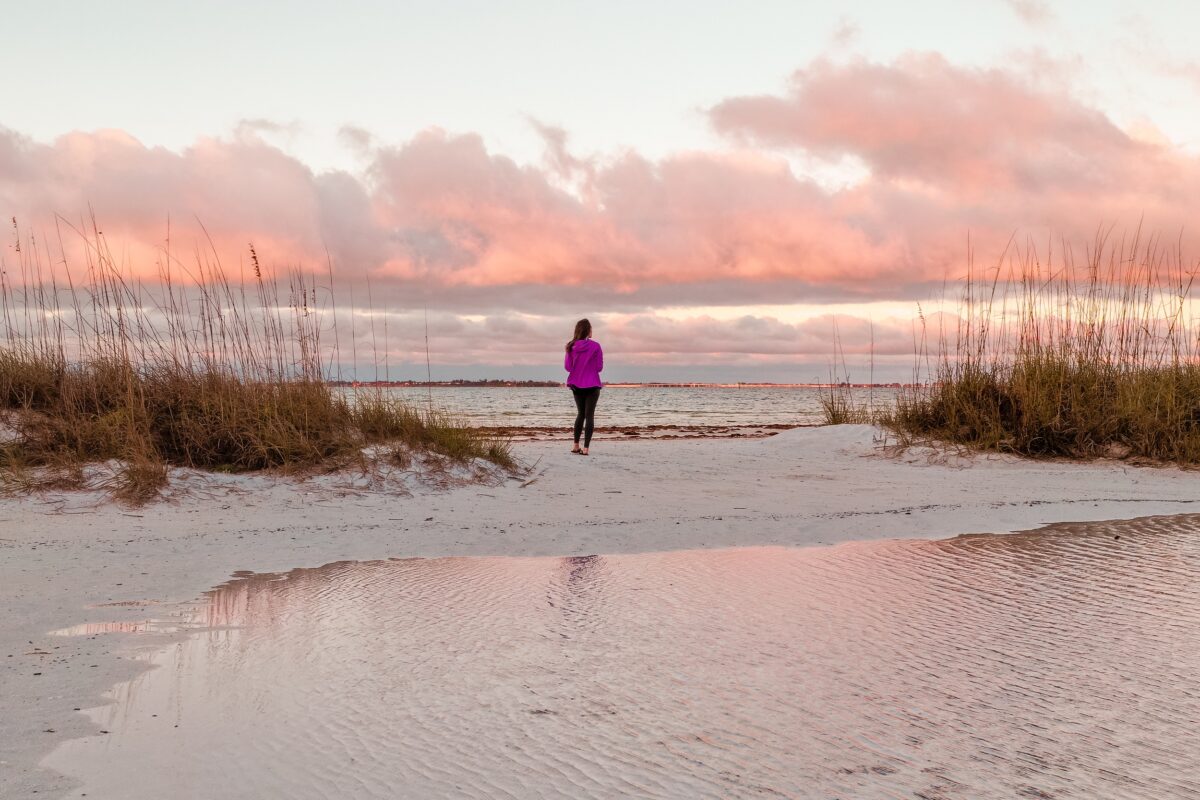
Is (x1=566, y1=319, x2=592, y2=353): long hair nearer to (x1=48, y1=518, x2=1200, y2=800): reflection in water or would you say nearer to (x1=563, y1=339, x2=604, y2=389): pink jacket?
(x1=563, y1=339, x2=604, y2=389): pink jacket

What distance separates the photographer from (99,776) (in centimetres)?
206

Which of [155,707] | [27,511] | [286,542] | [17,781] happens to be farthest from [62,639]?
[27,511]

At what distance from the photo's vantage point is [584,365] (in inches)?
415

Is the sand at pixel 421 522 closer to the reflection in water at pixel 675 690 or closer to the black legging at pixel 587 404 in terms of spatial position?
the reflection in water at pixel 675 690

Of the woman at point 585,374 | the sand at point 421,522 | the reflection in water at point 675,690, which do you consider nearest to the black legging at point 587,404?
the woman at point 585,374

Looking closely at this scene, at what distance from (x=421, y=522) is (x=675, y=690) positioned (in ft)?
11.8

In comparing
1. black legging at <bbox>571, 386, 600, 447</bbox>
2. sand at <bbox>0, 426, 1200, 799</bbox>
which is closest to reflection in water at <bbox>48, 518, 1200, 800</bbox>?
sand at <bbox>0, 426, 1200, 799</bbox>

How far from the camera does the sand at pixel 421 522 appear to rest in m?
3.02

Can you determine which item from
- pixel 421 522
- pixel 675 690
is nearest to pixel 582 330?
pixel 421 522

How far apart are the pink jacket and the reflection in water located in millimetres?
6272

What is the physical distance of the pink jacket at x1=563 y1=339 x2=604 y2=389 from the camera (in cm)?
1050

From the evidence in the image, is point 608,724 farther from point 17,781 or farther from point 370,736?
point 17,781

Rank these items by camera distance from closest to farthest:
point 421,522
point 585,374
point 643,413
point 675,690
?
1. point 675,690
2. point 421,522
3. point 585,374
4. point 643,413

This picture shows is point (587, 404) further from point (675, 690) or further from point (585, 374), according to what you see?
point (675, 690)
